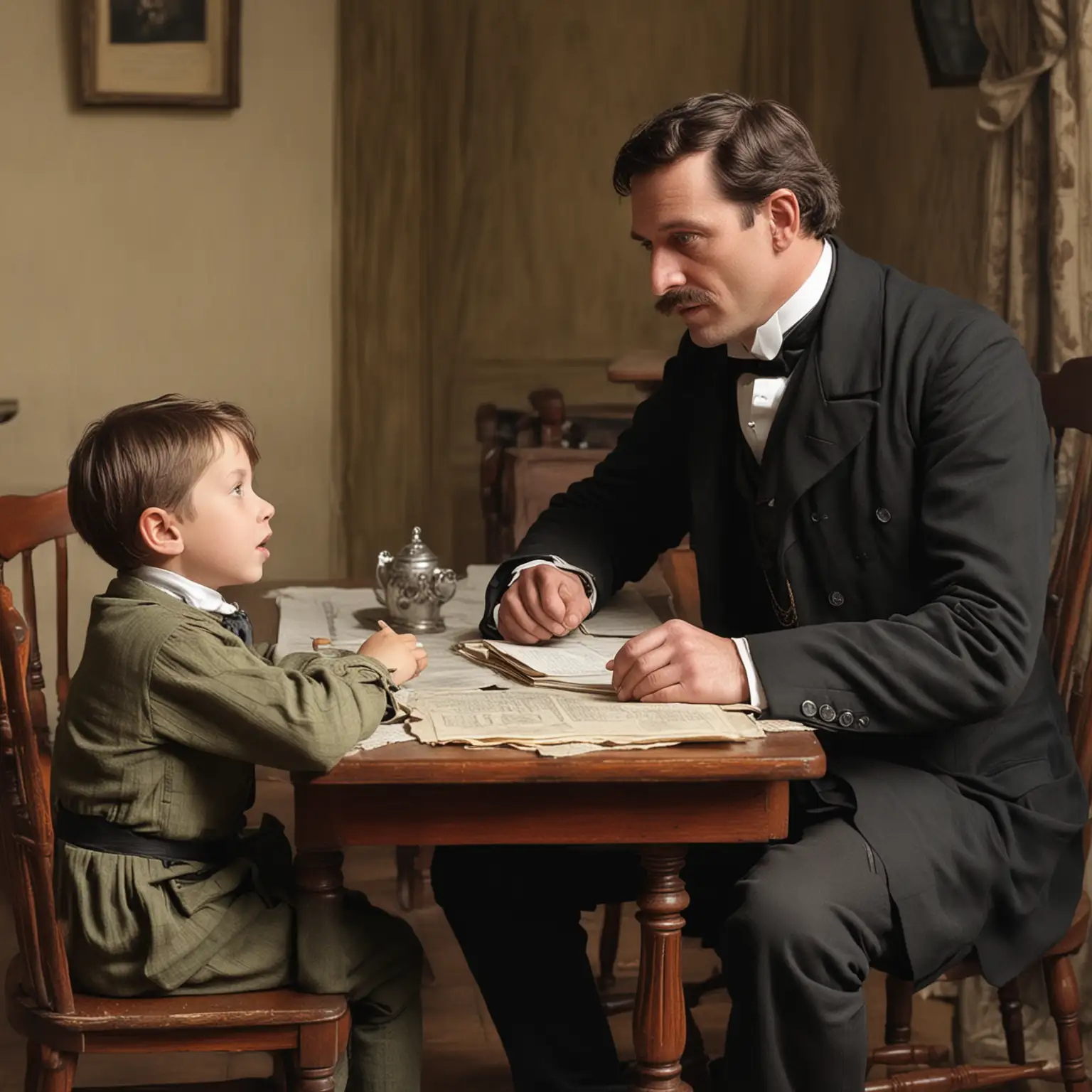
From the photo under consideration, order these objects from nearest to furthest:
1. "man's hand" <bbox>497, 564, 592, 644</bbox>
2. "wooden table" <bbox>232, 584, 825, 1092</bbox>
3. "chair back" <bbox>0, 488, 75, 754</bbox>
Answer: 1. "wooden table" <bbox>232, 584, 825, 1092</bbox>
2. "man's hand" <bbox>497, 564, 592, 644</bbox>
3. "chair back" <bbox>0, 488, 75, 754</bbox>

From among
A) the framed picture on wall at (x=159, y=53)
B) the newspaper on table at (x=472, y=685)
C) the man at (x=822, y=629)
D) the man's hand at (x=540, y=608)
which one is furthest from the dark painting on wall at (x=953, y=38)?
the framed picture on wall at (x=159, y=53)

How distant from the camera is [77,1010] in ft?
5.96

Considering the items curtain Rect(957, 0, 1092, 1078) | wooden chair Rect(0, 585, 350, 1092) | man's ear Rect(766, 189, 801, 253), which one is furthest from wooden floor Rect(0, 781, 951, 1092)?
man's ear Rect(766, 189, 801, 253)

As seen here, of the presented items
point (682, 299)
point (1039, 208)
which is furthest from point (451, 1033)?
point (1039, 208)

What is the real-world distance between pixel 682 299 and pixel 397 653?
68 cm

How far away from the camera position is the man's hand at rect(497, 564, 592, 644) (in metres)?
2.20

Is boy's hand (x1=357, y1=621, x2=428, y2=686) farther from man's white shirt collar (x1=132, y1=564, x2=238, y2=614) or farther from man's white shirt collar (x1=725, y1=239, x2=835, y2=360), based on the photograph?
man's white shirt collar (x1=725, y1=239, x2=835, y2=360)

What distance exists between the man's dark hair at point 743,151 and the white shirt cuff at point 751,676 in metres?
0.66

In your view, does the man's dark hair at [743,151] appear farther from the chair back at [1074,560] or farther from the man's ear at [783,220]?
the chair back at [1074,560]

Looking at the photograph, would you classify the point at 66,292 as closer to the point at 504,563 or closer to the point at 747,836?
the point at 504,563

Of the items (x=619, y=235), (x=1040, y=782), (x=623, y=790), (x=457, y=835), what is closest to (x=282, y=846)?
(x=457, y=835)

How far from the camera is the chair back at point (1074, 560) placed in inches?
93.1

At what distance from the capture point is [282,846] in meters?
2.07

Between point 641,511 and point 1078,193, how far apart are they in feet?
3.60
